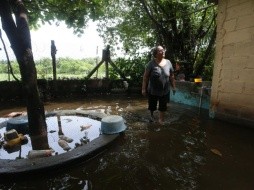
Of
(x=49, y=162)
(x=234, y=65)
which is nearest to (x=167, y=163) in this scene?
(x=49, y=162)

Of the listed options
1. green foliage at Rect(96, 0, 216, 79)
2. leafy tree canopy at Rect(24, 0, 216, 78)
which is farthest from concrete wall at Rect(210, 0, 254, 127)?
green foliage at Rect(96, 0, 216, 79)

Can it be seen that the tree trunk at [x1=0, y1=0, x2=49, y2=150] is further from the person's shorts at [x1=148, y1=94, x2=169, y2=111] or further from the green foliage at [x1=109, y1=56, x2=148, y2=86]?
the green foliage at [x1=109, y1=56, x2=148, y2=86]

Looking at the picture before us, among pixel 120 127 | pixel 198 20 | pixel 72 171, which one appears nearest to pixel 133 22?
pixel 198 20

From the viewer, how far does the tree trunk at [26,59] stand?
177 inches

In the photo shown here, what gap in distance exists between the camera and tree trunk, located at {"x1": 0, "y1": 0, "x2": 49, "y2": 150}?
449 cm

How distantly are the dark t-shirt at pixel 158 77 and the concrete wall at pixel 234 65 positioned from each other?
1821mm

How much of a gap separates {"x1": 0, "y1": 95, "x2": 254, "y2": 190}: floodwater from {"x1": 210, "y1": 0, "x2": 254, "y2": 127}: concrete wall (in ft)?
1.74

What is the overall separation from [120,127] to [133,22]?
9401mm

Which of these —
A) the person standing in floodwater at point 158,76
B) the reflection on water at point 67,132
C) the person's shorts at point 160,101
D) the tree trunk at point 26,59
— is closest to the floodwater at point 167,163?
the person's shorts at point 160,101

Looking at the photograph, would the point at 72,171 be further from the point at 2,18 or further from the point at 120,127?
the point at 2,18

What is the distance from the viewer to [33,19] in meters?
6.89

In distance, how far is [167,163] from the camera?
13.5 ft

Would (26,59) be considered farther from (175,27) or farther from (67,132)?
(175,27)

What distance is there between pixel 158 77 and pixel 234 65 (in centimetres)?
218
